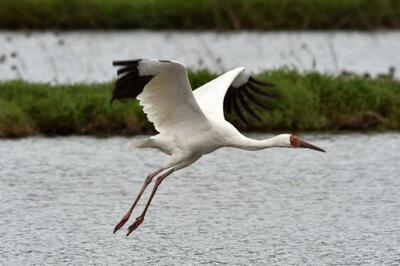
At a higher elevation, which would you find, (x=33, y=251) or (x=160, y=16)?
(x=33, y=251)

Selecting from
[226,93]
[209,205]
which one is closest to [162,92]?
[226,93]

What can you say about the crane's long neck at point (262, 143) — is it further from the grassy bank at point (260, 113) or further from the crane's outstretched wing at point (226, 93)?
the grassy bank at point (260, 113)

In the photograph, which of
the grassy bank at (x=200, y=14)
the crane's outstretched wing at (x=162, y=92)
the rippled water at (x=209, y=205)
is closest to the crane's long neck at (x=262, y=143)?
the crane's outstretched wing at (x=162, y=92)

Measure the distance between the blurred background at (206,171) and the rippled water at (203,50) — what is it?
61mm

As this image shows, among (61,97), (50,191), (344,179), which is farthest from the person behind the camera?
(61,97)

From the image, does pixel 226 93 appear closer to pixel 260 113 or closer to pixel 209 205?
pixel 209 205

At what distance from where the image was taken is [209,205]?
36.9ft

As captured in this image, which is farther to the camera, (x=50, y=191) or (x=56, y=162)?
(x=56, y=162)

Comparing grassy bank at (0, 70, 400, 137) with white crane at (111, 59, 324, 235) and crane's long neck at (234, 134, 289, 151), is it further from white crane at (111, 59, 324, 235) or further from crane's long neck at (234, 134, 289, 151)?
crane's long neck at (234, 134, 289, 151)

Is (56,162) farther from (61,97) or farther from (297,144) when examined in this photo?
(297,144)

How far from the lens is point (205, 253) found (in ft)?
30.9

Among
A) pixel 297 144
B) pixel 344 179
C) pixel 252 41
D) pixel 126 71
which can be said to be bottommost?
pixel 252 41

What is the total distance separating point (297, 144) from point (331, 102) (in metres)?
5.08

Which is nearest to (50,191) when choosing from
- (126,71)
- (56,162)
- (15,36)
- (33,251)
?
(56,162)
